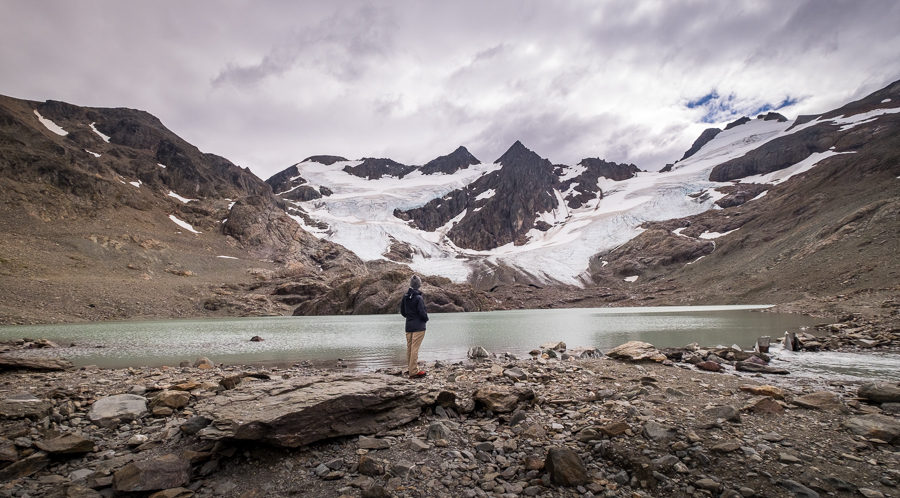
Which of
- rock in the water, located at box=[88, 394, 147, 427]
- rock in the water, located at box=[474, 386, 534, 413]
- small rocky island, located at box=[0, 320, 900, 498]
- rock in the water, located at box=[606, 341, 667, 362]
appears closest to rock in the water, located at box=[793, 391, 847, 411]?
small rocky island, located at box=[0, 320, 900, 498]

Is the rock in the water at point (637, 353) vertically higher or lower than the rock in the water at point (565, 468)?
lower

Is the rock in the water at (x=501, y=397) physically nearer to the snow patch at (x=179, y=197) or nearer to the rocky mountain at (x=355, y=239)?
the rocky mountain at (x=355, y=239)

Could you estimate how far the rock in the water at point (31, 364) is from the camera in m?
12.0

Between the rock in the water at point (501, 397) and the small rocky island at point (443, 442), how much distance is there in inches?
1.1

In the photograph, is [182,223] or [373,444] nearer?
[373,444]

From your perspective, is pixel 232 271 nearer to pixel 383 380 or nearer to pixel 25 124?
pixel 25 124

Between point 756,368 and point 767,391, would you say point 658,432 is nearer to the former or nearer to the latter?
point 767,391

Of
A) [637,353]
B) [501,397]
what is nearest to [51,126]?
[501,397]

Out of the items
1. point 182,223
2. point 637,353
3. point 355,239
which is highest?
point 355,239

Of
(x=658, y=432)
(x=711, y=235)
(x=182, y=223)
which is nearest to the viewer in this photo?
(x=658, y=432)

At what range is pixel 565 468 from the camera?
4816mm

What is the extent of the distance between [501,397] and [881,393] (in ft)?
24.9

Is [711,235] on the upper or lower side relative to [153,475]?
upper

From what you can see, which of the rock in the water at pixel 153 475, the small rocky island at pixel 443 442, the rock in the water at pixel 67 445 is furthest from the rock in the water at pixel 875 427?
the rock in the water at pixel 67 445
